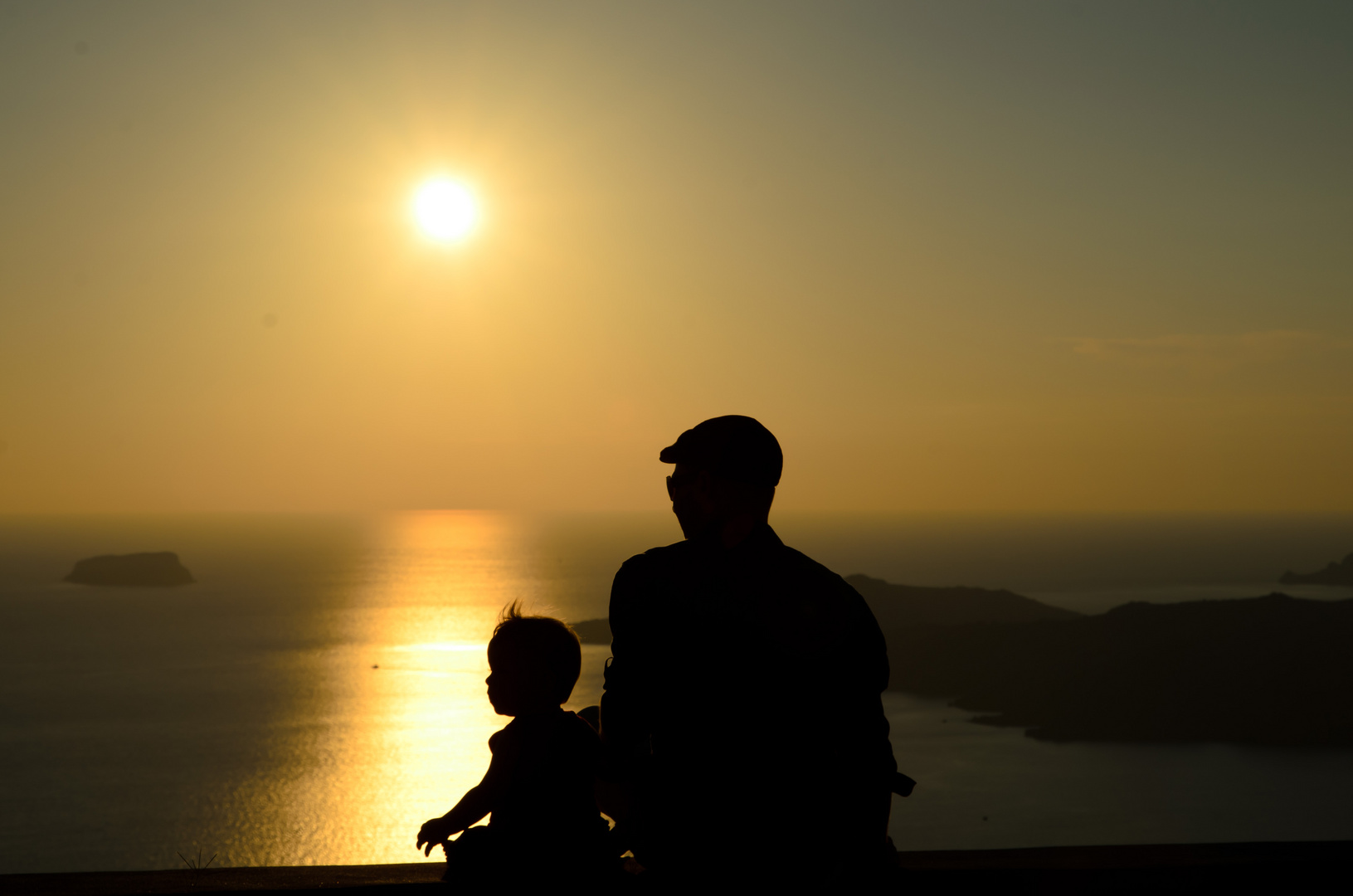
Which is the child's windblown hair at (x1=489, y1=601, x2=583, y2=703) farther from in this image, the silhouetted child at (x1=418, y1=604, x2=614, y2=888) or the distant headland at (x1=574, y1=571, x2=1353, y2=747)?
the distant headland at (x1=574, y1=571, x2=1353, y2=747)

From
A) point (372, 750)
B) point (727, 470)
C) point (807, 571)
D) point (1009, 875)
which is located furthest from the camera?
point (372, 750)

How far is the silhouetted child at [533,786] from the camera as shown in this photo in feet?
9.51

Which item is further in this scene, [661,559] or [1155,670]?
[1155,670]

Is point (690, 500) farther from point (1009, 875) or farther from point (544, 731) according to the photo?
point (1009, 875)

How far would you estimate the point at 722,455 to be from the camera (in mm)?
2707

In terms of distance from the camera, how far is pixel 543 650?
321 cm

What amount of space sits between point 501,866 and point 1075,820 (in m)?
102

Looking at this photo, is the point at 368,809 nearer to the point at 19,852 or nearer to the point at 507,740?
the point at 19,852

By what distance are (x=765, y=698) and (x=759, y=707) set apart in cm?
3

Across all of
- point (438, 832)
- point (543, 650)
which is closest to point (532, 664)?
point (543, 650)

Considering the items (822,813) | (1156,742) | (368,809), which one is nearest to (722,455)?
(822,813)

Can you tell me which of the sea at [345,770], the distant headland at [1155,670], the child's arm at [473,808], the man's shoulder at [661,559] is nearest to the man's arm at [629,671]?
the man's shoulder at [661,559]

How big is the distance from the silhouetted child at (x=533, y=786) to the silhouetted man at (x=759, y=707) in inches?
18.2

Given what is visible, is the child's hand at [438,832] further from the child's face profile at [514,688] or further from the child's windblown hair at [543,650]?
the child's windblown hair at [543,650]
